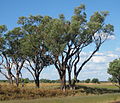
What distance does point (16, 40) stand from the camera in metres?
61.2

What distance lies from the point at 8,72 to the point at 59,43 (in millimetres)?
20247

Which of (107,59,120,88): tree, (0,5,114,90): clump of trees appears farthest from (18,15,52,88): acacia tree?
(107,59,120,88): tree

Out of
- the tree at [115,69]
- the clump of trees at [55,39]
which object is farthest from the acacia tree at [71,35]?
the tree at [115,69]

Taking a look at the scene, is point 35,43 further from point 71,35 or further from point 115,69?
point 115,69

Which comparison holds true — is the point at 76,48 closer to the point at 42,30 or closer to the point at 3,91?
the point at 42,30

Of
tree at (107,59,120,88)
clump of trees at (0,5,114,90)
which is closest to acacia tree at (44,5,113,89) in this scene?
clump of trees at (0,5,114,90)

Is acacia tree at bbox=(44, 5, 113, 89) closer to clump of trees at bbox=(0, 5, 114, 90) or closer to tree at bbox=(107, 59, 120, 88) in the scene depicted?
clump of trees at bbox=(0, 5, 114, 90)

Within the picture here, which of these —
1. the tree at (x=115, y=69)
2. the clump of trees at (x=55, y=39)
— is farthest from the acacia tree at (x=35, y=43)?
the tree at (x=115, y=69)

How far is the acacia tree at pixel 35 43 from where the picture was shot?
53.2m

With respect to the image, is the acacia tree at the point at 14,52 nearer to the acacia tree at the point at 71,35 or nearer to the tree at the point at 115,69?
the acacia tree at the point at 71,35

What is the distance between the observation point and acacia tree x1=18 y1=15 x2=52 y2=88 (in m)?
53.2

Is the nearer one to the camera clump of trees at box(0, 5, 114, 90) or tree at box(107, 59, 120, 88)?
clump of trees at box(0, 5, 114, 90)

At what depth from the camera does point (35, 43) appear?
53000mm

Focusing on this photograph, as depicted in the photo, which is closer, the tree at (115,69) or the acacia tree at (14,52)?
the acacia tree at (14,52)
